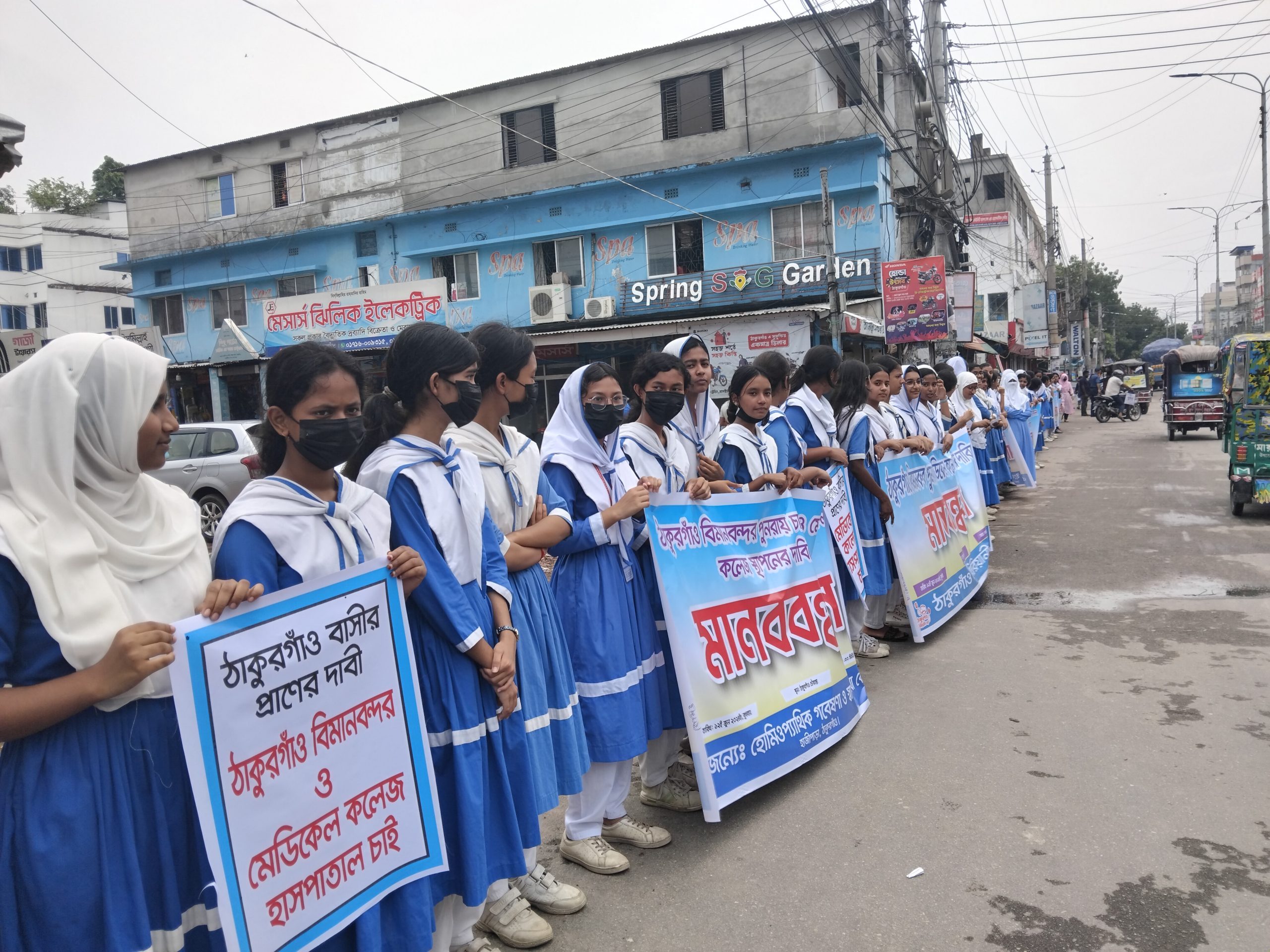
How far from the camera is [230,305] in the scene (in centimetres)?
2586

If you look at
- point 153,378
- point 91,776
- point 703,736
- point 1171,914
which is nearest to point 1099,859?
point 1171,914

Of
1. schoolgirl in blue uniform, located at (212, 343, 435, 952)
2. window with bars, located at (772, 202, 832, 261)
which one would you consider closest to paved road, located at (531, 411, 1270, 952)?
schoolgirl in blue uniform, located at (212, 343, 435, 952)

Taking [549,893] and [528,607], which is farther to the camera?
[549,893]

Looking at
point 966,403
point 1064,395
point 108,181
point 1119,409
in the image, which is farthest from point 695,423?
point 108,181

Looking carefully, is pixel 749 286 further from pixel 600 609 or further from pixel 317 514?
pixel 317 514

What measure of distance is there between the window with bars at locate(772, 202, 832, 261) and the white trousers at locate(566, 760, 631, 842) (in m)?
17.6

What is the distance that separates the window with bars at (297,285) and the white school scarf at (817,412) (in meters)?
22.4

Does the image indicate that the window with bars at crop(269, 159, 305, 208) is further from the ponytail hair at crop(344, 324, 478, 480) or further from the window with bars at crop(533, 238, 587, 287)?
the ponytail hair at crop(344, 324, 478, 480)

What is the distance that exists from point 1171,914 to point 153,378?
325 centimetres

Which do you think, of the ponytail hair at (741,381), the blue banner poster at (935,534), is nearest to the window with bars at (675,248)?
the blue banner poster at (935,534)

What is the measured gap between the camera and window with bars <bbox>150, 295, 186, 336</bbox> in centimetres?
2677

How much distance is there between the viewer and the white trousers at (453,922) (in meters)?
2.52

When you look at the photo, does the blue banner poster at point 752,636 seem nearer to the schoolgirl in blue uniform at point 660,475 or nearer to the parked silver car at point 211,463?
the schoolgirl in blue uniform at point 660,475

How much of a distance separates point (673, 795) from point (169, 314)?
28.3 m
